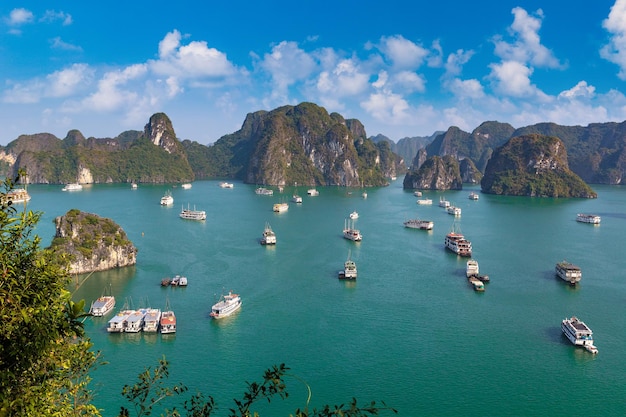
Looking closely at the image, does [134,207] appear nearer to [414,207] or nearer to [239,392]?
[414,207]

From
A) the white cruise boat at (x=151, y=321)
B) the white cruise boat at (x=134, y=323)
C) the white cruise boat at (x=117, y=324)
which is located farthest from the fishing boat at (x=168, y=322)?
the white cruise boat at (x=117, y=324)

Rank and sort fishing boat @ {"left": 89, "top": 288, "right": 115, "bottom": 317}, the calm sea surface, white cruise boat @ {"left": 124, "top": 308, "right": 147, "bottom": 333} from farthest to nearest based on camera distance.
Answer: fishing boat @ {"left": 89, "top": 288, "right": 115, "bottom": 317} → white cruise boat @ {"left": 124, "top": 308, "right": 147, "bottom": 333} → the calm sea surface

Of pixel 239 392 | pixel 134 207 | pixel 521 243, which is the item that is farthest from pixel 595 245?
pixel 134 207

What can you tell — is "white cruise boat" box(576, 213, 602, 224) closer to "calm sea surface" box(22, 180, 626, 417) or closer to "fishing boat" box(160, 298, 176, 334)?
"calm sea surface" box(22, 180, 626, 417)

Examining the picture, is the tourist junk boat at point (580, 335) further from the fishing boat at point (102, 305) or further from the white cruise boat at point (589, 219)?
the white cruise boat at point (589, 219)

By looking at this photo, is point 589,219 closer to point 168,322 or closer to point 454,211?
point 454,211

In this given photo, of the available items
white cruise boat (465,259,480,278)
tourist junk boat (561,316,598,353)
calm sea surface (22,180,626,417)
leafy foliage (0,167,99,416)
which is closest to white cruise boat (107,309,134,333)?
calm sea surface (22,180,626,417)

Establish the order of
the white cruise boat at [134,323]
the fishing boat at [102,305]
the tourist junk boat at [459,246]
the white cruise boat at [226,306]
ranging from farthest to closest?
the tourist junk boat at [459,246] → the white cruise boat at [226,306] → the fishing boat at [102,305] → the white cruise boat at [134,323]
